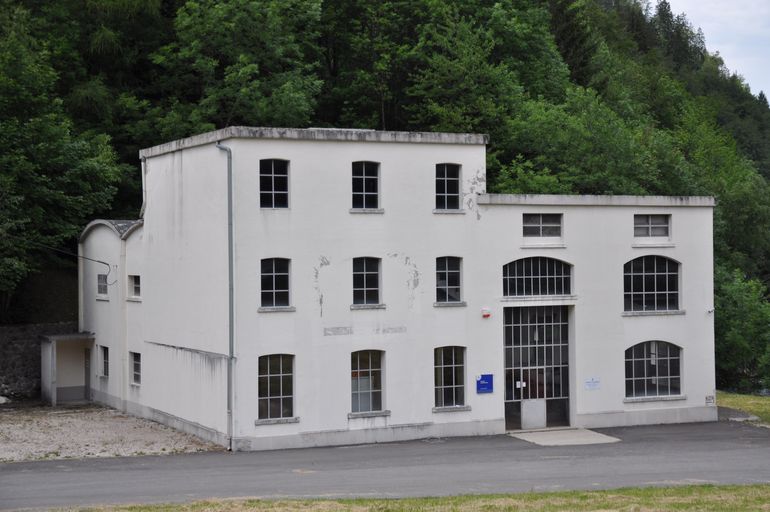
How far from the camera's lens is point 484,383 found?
35844mm

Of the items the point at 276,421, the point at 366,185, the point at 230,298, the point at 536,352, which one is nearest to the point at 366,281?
the point at 366,185

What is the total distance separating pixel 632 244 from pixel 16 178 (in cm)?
2500

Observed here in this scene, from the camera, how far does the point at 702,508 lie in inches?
885

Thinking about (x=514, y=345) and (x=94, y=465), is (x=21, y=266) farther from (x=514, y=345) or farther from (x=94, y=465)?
(x=514, y=345)

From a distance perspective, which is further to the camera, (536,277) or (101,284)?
(101,284)

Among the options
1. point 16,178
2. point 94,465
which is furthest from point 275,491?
point 16,178

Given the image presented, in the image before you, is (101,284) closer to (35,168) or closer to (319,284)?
(35,168)

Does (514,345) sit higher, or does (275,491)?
(514,345)

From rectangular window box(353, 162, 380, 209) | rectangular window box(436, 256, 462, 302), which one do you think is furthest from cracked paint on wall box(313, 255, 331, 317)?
rectangular window box(436, 256, 462, 302)

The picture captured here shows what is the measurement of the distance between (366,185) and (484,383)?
7633mm

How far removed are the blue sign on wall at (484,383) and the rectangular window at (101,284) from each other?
15.9 metres

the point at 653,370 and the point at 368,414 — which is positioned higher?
the point at 653,370

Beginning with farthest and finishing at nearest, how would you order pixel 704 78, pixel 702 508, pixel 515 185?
pixel 704 78 < pixel 515 185 < pixel 702 508

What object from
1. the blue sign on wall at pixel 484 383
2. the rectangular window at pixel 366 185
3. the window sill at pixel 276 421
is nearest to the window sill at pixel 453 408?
the blue sign on wall at pixel 484 383
